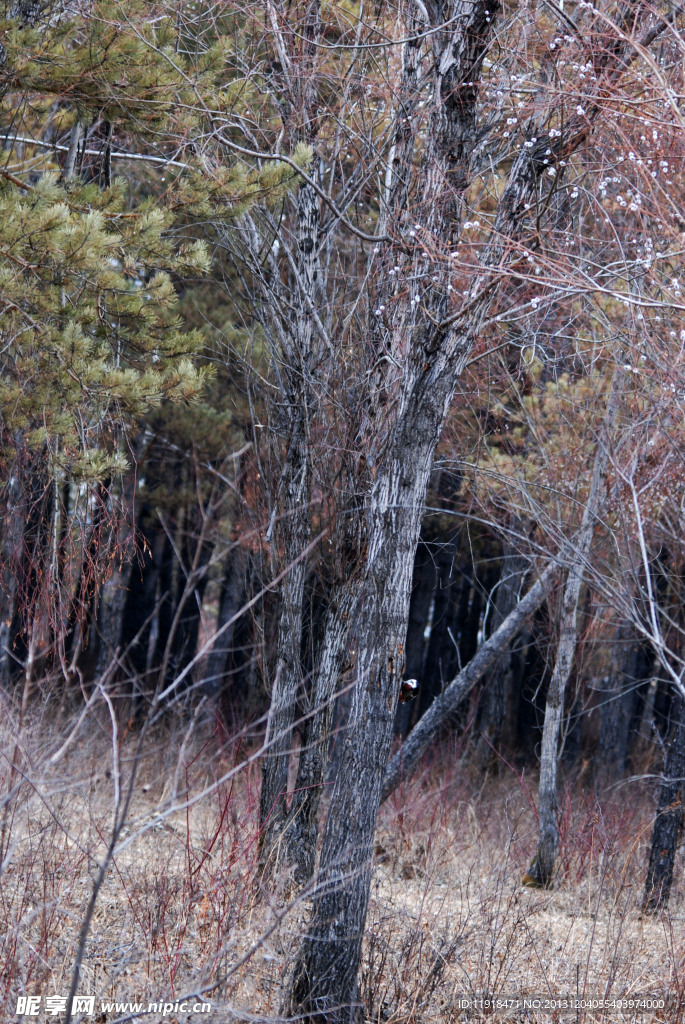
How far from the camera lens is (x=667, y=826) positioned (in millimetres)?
6980

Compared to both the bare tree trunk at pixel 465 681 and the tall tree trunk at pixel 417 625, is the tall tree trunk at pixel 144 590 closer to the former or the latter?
the tall tree trunk at pixel 417 625

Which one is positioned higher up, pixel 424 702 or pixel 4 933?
pixel 4 933

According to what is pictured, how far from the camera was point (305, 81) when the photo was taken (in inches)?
→ 267

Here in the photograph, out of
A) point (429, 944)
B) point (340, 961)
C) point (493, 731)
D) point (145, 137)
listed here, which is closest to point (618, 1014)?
point (429, 944)

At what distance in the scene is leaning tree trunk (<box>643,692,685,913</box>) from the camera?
680 centimetres

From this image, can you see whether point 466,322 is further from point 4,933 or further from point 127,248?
point 4,933

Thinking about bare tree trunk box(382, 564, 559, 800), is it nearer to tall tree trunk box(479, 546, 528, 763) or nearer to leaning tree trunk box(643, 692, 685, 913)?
leaning tree trunk box(643, 692, 685, 913)

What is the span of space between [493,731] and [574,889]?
23.3ft

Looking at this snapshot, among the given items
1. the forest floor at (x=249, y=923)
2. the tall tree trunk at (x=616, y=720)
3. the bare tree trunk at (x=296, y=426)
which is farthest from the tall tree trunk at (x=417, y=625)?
the bare tree trunk at (x=296, y=426)

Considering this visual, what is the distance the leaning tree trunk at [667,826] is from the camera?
6797mm

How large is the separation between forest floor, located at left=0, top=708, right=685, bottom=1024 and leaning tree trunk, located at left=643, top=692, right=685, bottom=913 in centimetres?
21

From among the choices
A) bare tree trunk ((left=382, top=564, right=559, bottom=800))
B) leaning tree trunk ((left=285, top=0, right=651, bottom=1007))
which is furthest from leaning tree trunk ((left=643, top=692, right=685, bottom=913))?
leaning tree trunk ((left=285, top=0, right=651, bottom=1007))

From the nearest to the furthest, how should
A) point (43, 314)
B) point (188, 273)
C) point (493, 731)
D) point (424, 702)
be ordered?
1. point (43, 314)
2. point (188, 273)
3. point (493, 731)
4. point (424, 702)

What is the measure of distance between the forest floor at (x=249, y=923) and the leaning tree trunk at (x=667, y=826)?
206 millimetres
